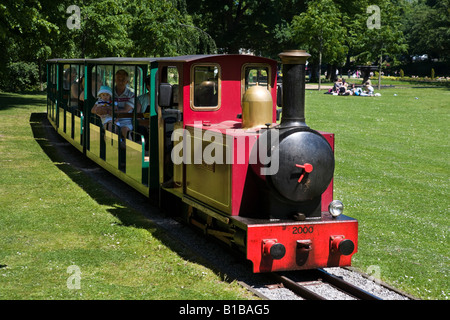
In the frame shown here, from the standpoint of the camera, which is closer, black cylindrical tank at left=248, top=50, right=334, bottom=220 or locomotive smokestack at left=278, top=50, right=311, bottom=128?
black cylindrical tank at left=248, top=50, right=334, bottom=220

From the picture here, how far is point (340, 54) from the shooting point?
47.7 m

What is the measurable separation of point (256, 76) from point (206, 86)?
0.85 meters

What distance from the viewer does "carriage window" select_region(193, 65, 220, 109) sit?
30.5ft

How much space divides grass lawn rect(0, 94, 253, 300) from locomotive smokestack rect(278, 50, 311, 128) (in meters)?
2.05

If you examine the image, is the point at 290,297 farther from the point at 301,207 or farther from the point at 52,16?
the point at 52,16

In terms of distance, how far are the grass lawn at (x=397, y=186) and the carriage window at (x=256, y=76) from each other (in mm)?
2802

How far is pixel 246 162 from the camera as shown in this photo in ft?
25.2

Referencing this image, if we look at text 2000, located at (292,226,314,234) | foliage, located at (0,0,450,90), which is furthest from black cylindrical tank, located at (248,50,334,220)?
foliage, located at (0,0,450,90)

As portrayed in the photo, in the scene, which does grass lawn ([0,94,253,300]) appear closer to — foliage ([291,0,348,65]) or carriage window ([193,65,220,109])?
carriage window ([193,65,220,109])

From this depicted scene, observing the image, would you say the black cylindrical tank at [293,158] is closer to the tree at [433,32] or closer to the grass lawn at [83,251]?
the grass lawn at [83,251]
